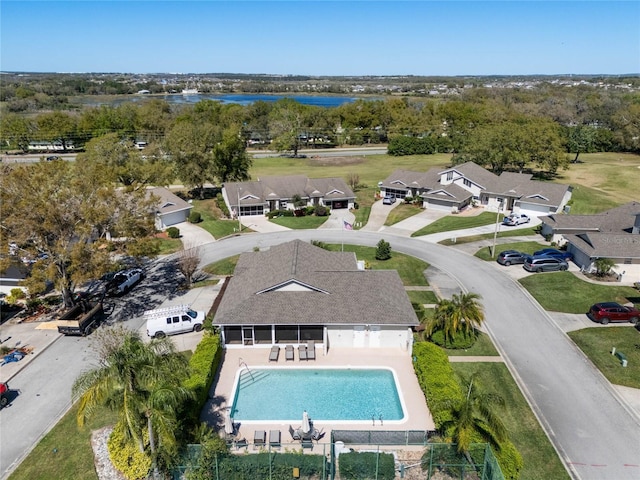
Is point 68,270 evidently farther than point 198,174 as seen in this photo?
No

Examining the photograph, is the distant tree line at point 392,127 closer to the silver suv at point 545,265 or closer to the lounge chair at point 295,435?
the silver suv at point 545,265

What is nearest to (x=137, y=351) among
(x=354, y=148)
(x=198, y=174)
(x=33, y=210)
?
(x=33, y=210)

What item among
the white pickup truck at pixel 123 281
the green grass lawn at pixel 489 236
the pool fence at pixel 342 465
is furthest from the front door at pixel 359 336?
the green grass lawn at pixel 489 236

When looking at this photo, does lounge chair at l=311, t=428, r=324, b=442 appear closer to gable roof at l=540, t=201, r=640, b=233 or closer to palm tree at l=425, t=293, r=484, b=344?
palm tree at l=425, t=293, r=484, b=344

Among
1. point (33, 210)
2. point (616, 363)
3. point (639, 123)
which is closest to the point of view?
point (616, 363)

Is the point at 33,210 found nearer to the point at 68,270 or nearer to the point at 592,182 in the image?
the point at 68,270

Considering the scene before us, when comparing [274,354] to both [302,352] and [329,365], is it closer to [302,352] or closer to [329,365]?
[302,352]
